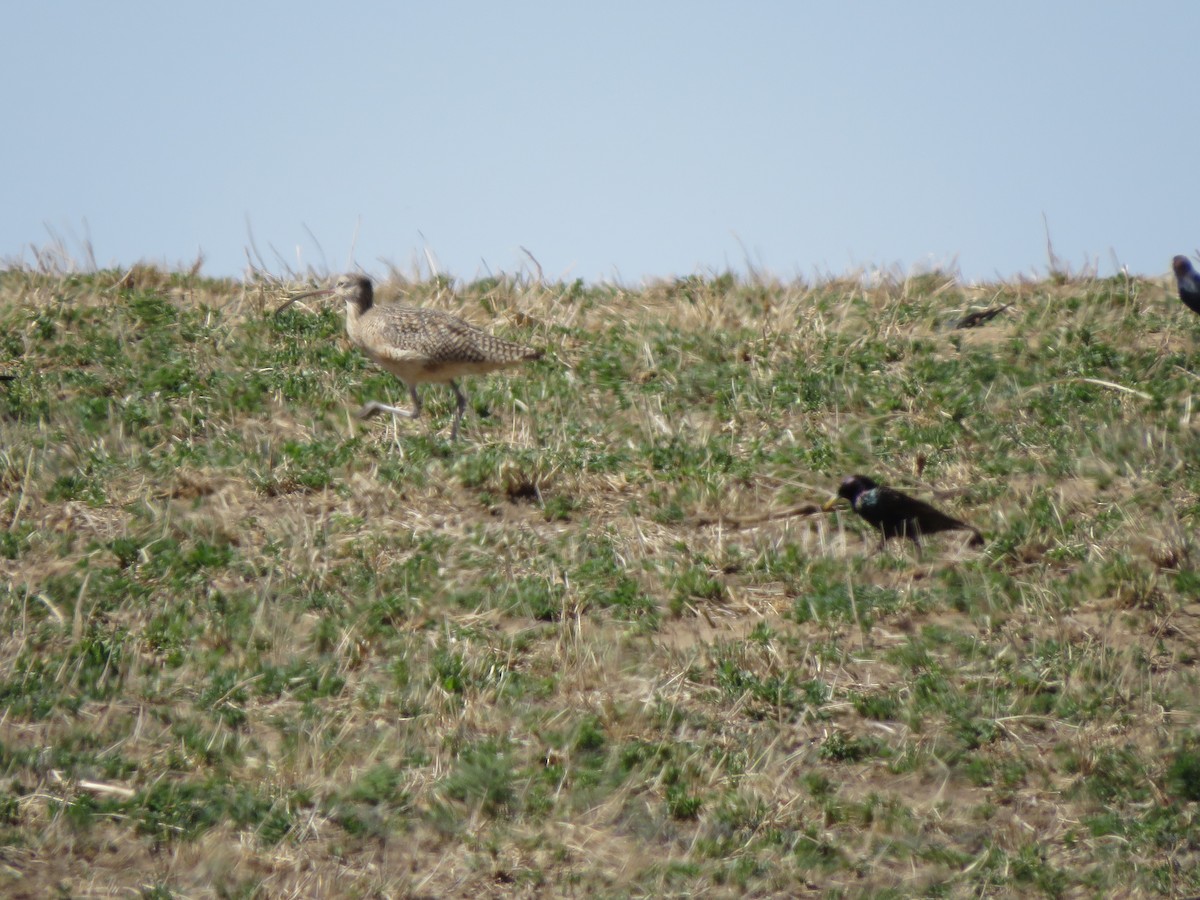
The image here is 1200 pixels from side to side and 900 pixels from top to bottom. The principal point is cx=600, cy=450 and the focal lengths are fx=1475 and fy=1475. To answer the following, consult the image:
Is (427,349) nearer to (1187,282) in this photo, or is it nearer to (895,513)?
(895,513)

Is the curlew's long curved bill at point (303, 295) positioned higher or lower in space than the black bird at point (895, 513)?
higher

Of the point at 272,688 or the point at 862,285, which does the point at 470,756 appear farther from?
the point at 862,285

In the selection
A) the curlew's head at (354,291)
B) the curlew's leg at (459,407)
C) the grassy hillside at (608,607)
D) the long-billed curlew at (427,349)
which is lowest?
the grassy hillside at (608,607)

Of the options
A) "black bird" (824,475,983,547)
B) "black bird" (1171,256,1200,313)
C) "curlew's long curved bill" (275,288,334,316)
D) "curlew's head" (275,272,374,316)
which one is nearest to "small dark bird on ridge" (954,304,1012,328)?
"black bird" (1171,256,1200,313)

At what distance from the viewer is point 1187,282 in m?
9.91

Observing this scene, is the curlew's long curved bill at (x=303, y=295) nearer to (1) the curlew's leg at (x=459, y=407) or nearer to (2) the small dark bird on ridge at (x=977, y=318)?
(1) the curlew's leg at (x=459, y=407)

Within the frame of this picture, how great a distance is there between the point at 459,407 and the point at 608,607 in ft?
7.74

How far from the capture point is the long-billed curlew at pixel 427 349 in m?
9.12

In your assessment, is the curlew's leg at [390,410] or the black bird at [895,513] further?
the curlew's leg at [390,410]

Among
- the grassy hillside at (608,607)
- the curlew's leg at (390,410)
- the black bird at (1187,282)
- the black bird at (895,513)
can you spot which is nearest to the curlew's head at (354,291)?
the grassy hillside at (608,607)

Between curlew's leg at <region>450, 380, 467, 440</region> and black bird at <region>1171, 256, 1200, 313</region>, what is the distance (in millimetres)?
4874

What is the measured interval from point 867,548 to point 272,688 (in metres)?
3.16

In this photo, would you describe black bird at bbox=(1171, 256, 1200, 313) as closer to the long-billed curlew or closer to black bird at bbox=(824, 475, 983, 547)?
black bird at bbox=(824, 475, 983, 547)

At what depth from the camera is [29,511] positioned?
8094mm
